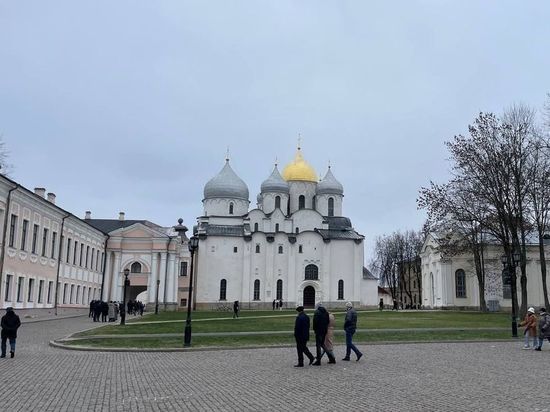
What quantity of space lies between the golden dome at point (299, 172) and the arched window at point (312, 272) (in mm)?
15231

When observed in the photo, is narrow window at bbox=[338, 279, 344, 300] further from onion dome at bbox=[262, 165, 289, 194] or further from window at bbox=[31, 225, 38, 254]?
window at bbox=[31, 225, 38, 254]

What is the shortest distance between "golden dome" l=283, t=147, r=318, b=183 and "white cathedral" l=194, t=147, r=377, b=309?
7.25 metres

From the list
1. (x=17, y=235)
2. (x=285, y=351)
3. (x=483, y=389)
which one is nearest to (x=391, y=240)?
(x=17, y=235)

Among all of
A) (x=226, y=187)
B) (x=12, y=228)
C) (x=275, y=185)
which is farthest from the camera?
(x=275, y=185)

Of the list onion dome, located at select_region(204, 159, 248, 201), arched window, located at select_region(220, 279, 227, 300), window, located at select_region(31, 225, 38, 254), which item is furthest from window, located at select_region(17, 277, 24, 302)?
onion dome, located at select_region(204, 159, 248, 201)

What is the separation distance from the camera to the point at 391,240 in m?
100

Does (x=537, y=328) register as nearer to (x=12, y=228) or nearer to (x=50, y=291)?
(x=12, y=228)

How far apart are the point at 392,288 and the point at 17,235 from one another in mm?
70193

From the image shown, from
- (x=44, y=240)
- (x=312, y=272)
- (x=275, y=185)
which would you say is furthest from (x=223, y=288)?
(x=44, y=240)

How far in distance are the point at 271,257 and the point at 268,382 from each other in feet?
209

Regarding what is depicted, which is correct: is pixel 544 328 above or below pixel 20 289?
below

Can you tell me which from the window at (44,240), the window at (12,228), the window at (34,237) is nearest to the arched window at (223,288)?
the window at (44,240)

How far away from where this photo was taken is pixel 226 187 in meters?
80.4

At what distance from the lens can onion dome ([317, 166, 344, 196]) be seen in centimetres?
8431
